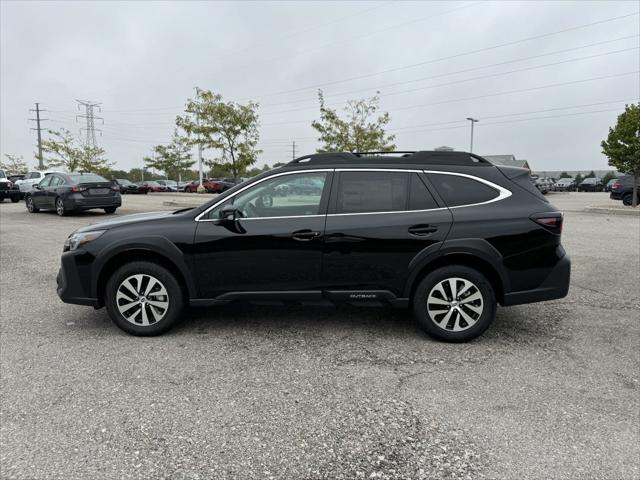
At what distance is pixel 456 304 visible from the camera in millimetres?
4117

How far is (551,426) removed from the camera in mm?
2854

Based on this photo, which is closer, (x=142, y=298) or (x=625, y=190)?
(x=142, y=298)

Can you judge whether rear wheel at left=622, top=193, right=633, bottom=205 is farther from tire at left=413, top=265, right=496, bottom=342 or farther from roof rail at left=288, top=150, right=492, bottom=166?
tire at left=413, top=265, right=496, bottom=342

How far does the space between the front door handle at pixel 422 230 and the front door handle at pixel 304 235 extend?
855 millimetres

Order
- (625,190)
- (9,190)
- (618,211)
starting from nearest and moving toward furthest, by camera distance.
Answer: (618,211) < (625,190) < (9,190)

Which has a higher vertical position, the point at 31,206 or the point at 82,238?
the point at 31,206

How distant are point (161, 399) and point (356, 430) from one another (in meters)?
1.37

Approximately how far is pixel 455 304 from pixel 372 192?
4.16 feet

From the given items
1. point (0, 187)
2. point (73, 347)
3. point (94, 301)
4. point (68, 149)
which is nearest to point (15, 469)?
point (73, 347)

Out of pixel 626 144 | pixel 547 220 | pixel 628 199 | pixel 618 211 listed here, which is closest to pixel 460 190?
pixel 547 220

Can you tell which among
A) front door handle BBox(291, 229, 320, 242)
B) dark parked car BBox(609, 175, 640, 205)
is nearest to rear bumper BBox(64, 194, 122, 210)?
front door handle BBox(291, 229, 320, 242)

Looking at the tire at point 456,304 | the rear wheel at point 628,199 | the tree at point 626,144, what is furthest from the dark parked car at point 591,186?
the tire at point 456,304

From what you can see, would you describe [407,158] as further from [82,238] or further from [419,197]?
[82,238]

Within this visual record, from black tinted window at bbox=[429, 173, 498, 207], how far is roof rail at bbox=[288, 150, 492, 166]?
19 centimetres
